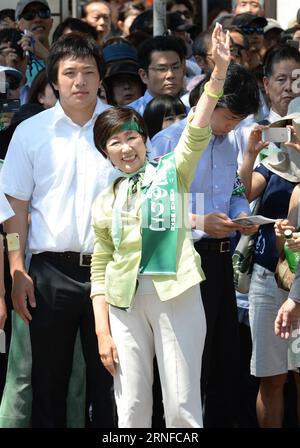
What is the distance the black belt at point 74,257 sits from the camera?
5043mm

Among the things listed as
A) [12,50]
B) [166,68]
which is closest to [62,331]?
[166,68]

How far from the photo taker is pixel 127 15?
1127 centimetres

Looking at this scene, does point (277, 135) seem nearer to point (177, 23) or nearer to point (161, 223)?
point (161, 223)

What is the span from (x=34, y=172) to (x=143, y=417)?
4.27 ft

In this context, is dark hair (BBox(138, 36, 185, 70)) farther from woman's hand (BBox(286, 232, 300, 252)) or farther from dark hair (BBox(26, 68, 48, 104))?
woman's hand (BBox(286, 232, 300, 252))

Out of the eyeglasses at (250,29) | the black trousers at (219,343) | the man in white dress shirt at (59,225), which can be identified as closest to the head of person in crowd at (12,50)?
the eyeglasses at (250,29)

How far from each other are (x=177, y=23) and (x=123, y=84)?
2.24 metres

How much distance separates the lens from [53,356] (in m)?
5.07

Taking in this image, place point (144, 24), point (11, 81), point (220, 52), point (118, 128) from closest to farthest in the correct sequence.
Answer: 1. point (220, 52)
2. point (118, 128)
3. point (11, 81)
4. point (144, 24)

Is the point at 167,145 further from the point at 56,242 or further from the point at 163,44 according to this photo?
the point at 163,44

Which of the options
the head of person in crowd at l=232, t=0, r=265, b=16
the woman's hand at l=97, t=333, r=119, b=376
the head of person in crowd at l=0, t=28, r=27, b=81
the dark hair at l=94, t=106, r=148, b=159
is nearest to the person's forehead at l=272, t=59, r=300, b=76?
the dark hair at l=94, t=106, r=148, b=159

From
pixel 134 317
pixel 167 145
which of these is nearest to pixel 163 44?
pixel 167 145
